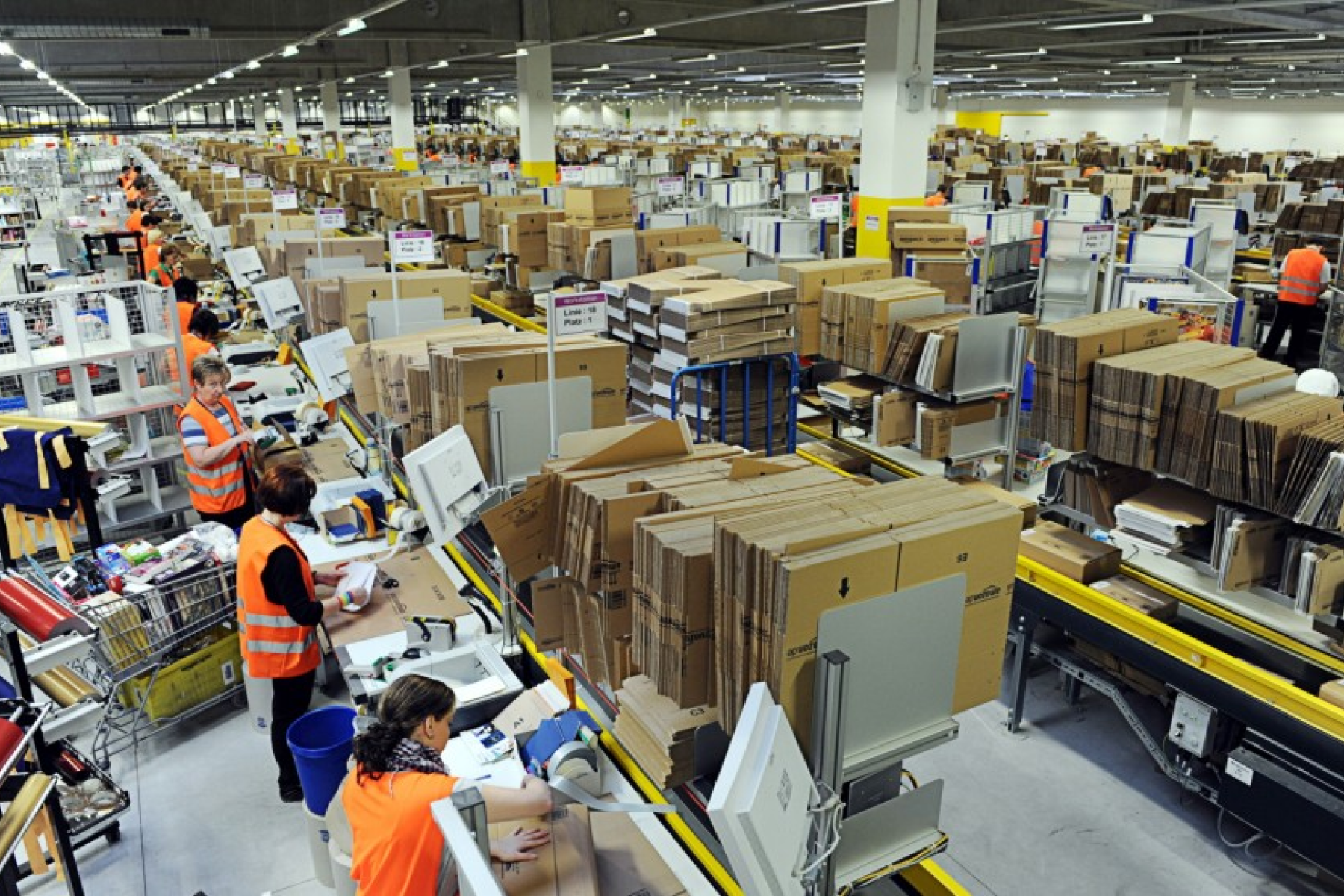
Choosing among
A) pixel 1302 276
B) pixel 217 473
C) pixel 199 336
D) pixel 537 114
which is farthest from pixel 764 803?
pixel 537 114

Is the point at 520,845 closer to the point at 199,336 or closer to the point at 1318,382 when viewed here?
the point at 1318,382

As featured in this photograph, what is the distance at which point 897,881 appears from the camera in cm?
295

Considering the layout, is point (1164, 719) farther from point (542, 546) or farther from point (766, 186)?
point (766, 186)

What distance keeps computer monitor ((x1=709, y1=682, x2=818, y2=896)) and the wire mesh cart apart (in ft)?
12.5

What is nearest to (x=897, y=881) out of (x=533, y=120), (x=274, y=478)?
(x=274, y=478)

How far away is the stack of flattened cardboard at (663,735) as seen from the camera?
104 inches

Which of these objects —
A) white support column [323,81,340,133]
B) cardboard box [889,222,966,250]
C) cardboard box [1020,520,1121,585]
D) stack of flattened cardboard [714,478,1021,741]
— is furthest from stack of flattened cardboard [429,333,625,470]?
white support column [323,81,340,133]

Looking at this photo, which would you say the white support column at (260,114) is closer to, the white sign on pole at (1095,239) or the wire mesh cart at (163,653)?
the white sign on pole at (1095,239)

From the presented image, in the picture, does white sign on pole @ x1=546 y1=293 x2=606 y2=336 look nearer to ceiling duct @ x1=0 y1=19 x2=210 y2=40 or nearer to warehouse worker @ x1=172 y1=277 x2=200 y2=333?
warehouse worker @ x1=172 y1=277 x2=200 y2=333

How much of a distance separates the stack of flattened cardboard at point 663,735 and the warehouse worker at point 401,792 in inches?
17.3

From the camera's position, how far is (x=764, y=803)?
1.83 metres

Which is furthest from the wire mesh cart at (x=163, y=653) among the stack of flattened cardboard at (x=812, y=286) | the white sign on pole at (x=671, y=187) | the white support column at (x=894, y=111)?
the white sign on pole at (x=671, y=187)

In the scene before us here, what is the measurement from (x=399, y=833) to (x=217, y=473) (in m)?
4.08

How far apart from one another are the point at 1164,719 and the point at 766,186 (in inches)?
503
